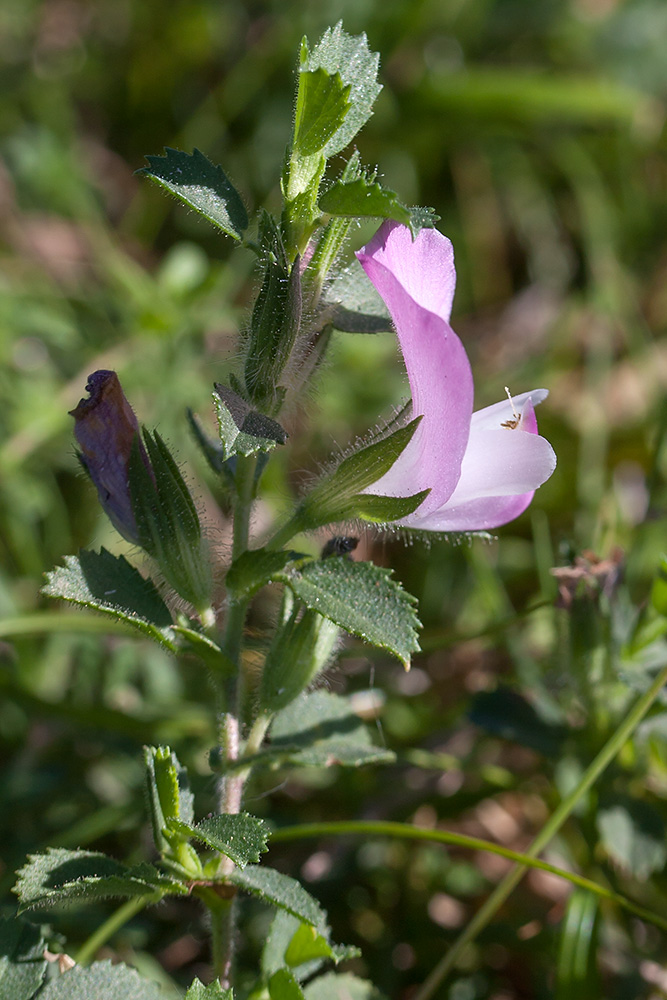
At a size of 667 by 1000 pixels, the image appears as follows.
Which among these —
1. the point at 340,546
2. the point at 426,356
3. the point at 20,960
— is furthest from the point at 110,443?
the point at 20,960

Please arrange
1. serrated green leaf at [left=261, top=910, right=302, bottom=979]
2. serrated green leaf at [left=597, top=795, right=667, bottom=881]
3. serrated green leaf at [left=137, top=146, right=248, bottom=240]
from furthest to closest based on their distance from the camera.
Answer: serrated green leaf at [left=597, top=795, right=667, bottom=881]
serrated green leaf at [left=261, top=910, right=302, bottom=979]
serrated green leaf at [left=137, top=146, right=248, bottom=240]

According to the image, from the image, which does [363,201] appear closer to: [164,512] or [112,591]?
[164,512]

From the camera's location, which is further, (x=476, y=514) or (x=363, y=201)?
(x=476, y=514)

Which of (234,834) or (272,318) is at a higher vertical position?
(272,318)

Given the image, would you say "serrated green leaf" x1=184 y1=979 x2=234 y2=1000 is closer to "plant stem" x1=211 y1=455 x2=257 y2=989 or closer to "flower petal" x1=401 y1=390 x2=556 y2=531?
"plant stem" x1=211 y1=455 x2=257 y2=989

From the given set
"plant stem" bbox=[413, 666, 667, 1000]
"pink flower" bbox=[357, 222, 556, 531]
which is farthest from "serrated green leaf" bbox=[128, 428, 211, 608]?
"plant stem" bbox=[413, 666, 667, 1000]

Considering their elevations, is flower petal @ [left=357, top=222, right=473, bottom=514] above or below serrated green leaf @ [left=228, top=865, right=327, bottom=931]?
above
